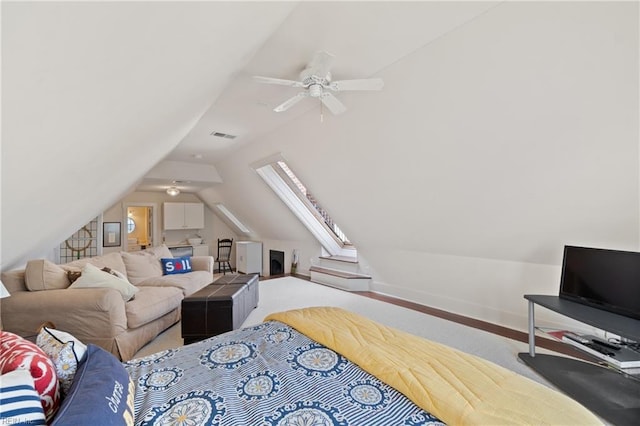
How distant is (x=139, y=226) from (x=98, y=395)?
8379mm

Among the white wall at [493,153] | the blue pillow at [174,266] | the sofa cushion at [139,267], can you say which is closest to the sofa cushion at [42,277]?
the sofa cushion at [139,267]

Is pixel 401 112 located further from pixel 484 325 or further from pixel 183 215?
pixel 183 215

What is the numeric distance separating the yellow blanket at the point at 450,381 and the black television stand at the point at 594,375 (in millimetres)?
1308

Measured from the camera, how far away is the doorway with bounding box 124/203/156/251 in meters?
7.34

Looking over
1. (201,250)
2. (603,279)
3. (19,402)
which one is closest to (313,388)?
(19,402)

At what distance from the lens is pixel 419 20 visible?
1.94 m

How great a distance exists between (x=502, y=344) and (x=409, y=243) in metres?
1.69

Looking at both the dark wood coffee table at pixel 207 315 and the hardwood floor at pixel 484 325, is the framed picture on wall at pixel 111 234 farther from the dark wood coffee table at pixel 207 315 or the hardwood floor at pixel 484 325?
the hardwood floor at pixel 484 325

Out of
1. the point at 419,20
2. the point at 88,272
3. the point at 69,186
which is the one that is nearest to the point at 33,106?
the point at 69,186

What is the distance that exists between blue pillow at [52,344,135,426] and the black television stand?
106 inches

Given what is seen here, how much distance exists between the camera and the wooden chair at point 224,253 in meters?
8.43

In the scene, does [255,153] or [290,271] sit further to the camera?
[290,271]

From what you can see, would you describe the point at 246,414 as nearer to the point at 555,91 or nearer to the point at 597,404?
the point at 597,404

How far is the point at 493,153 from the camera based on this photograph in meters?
2.53
